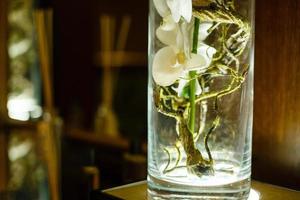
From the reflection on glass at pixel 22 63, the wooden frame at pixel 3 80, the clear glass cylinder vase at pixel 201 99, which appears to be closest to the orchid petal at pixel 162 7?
the clear glass cylinder vase at pixel 201 99

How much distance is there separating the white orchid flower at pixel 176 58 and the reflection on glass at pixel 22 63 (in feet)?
5.51

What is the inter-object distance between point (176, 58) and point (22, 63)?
1.80 metres

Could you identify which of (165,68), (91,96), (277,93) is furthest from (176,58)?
(91,96)

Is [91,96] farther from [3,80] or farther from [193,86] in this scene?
[193,86]

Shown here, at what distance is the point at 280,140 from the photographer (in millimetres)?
746

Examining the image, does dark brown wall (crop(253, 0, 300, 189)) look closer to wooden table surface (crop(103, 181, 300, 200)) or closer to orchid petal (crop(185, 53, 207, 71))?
wooden table surface (crop(103, 181, 300, 200))

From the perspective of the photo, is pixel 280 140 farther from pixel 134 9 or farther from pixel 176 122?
pixel 134 9

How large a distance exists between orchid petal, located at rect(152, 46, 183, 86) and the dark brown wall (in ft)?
0.60

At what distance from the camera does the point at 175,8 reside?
1.97 ft

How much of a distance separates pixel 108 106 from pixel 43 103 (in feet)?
1.00

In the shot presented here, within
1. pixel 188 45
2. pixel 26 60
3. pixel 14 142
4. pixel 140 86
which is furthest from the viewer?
pixel 140 86

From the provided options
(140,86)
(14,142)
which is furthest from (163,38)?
(140,86)

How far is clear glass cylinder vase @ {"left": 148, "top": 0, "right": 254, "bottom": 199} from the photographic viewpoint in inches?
24.6

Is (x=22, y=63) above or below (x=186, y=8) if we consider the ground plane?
below
